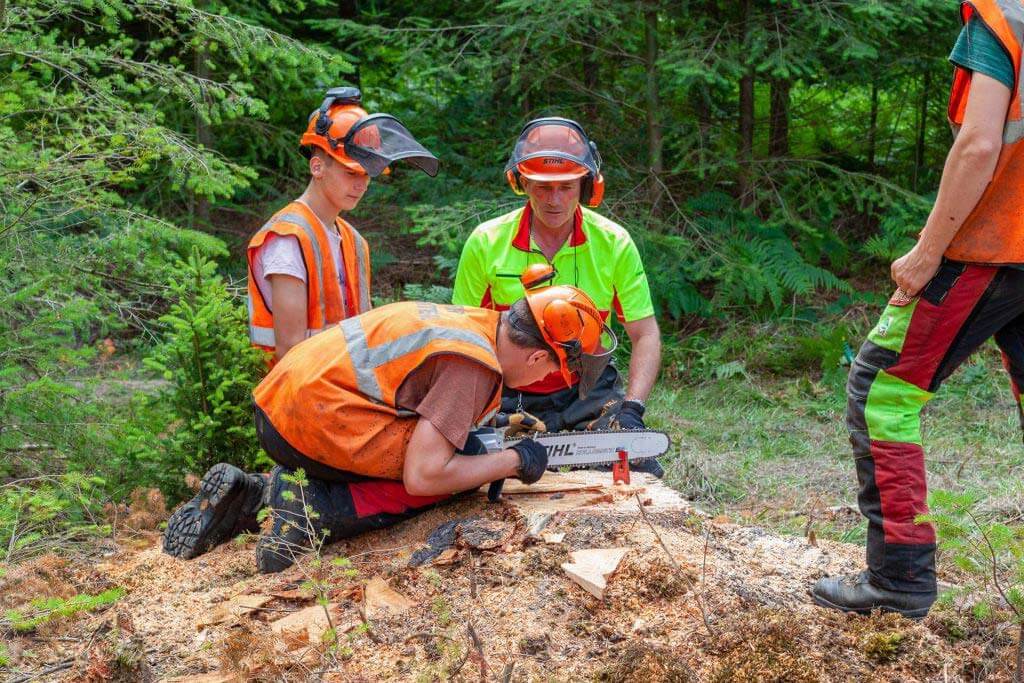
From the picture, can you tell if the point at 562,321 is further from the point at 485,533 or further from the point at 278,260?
the point at 278,260

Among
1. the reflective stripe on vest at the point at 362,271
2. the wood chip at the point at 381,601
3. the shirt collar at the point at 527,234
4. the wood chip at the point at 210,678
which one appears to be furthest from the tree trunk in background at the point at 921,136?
the wood chip at the point at 210,678

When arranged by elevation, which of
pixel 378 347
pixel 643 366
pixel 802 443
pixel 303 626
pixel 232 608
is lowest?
pixel 802 443

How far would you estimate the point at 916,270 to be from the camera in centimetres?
295

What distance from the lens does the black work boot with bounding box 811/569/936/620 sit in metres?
3.08

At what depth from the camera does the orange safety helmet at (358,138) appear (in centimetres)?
463

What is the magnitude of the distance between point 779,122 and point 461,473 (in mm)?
6953

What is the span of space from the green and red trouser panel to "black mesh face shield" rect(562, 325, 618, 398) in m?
1.02

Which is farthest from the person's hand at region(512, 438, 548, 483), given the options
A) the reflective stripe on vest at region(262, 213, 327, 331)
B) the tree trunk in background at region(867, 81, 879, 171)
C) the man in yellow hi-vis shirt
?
the tree trunk in background at region(867, 81, 879, 171)

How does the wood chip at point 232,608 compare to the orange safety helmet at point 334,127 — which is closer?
the wood chip at point 232,608

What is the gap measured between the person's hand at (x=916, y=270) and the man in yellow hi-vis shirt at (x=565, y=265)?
1.91 m

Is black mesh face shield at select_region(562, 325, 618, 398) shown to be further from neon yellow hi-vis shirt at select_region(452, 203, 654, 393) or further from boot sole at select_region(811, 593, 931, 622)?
boot sole at select_region(811, 593, 931, 622)

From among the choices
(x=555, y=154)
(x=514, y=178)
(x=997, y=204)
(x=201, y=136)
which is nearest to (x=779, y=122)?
(x=514, y=178)

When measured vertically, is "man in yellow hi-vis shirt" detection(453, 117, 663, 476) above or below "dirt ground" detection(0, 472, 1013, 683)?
above

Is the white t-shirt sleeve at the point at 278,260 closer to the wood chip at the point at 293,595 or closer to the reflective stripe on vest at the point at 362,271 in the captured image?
the reflective stripe on vest at the point at 362,271
